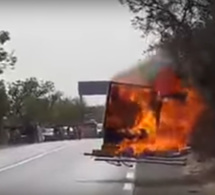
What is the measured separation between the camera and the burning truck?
24.3 metres

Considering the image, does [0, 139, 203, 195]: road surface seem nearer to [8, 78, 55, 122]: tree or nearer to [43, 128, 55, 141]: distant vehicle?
[43, 128, 55, 141]: distant vehicle

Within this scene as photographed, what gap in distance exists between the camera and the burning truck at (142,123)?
2433 cm

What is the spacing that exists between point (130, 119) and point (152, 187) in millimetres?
6223

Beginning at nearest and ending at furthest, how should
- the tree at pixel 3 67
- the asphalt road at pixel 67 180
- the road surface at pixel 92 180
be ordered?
the road surface at pixel 92 180
the asphalt road at pixel 67 180
the tree at pixel 3 67

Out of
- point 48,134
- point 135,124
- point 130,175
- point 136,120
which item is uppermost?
point 136,120

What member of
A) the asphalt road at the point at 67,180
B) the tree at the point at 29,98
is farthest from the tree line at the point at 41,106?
the asphalt road at the point at 67,180

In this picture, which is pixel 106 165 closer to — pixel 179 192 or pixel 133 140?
pixel 133 140

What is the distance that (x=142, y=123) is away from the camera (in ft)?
80.0

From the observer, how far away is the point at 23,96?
11212 centimetres

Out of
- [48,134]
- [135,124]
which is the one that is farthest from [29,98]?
[135,124]

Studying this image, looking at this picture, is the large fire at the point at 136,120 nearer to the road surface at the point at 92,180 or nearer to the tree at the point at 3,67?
the road surface at the point at 92,180

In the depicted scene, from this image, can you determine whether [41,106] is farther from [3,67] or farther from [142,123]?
[142,123]

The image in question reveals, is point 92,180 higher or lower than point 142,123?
lower

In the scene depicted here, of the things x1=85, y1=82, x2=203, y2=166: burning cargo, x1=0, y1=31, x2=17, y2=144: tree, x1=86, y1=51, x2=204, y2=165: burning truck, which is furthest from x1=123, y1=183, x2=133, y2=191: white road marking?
x1=0, y1=31, x2=17, y2=144: tree
